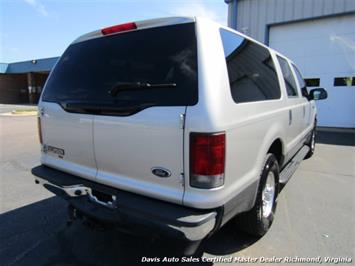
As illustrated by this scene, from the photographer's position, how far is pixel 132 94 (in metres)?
2.24

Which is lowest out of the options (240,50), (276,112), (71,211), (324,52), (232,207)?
(71,211)

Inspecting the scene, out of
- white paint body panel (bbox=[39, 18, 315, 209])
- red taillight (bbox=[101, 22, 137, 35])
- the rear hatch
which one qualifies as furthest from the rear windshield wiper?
red taillight (bbox=[101, 22, 137, 35])

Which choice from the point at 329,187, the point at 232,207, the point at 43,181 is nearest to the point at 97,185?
the point at 43,181

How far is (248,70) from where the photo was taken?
2658mm

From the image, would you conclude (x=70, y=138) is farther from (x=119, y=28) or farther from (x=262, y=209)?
(x=262, y=209)

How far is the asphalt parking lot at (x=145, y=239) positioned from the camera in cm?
280

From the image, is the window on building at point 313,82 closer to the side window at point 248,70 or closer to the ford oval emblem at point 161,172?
the side window at point 248,70

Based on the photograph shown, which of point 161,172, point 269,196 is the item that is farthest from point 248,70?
point 269,196

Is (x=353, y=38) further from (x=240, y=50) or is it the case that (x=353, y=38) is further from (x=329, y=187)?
(x=240, y=50)

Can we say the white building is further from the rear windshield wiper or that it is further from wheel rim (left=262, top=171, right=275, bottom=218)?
the rear windshield wiper

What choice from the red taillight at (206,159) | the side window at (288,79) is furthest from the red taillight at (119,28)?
the side window at (288,79)

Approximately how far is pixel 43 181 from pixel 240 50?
2.28 m

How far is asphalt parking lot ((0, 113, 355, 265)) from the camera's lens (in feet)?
9.18

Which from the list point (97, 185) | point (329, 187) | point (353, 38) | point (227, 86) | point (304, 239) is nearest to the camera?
point (227, 86)
